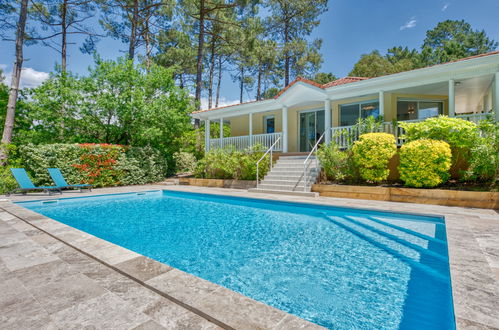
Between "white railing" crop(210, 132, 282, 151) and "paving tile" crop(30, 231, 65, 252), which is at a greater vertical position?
"white railing" crop(210, 132, 282, 151)

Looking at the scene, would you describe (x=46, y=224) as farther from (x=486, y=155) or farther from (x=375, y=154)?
(x=486, y=155)

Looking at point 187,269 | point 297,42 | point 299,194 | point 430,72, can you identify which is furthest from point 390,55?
point 187,269

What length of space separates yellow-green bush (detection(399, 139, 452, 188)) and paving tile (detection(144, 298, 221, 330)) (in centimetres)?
764

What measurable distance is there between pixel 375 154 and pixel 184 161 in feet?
37.0

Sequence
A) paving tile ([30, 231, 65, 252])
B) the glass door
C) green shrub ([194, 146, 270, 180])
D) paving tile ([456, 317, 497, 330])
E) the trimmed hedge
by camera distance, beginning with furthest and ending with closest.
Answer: the glass door
green shrub ([194, 146, 270, 180])
the trimmed hedge
paving tile ([30, 231, 65, 252])
paving tile ([456, 317, 497, 330])

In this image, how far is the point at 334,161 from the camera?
910 cm

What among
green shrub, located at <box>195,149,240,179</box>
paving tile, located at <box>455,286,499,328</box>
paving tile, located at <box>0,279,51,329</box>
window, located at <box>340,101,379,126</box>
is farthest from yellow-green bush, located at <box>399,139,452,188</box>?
paving tile, located at <box>0,279,51,329</box>

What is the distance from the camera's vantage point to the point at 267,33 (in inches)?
960

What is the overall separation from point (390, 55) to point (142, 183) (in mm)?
36654

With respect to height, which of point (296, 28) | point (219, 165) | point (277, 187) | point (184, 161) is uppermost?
point (296, 28)

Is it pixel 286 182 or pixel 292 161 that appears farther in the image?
pixel 292 161

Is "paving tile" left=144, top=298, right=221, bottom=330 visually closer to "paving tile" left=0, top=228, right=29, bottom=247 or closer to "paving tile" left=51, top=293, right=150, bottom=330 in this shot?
"paving tile" left=51, top=293, right=150, bottom=330

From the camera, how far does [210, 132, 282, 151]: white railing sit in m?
13.1

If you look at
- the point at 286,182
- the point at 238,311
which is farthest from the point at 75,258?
the point at 286,182
